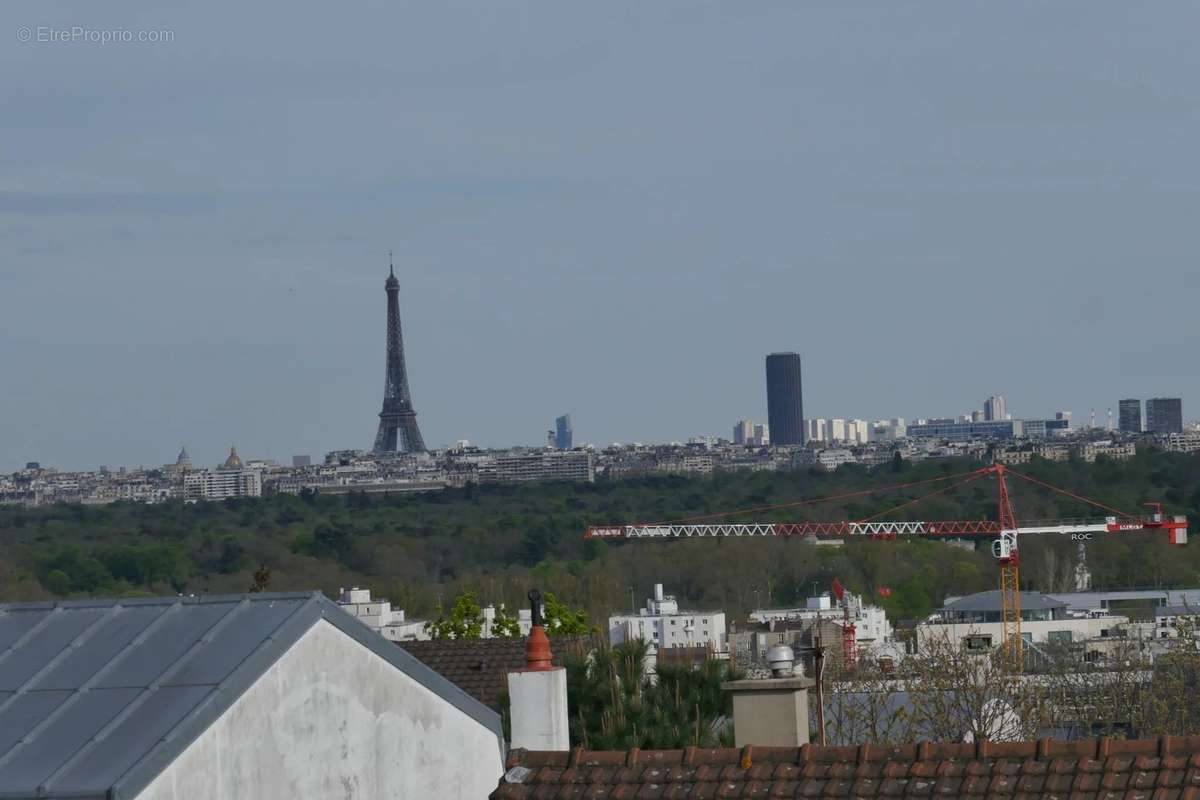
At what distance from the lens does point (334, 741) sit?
38.6 ft

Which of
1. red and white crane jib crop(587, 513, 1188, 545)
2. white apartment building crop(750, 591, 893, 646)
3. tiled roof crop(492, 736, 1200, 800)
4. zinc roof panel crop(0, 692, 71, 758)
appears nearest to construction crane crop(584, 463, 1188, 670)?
red and white crane jib crop(587, 513, 1188, 545)

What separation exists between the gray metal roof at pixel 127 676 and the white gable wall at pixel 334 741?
0.08 m

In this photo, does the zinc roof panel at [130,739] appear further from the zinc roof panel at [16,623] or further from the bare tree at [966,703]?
the bare tree at [966,703]

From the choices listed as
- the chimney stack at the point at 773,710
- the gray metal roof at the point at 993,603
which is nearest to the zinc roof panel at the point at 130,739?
the chimney stack at the point at 773,710

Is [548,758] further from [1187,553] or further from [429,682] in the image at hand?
[1187,553]

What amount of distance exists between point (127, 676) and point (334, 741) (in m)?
1.00

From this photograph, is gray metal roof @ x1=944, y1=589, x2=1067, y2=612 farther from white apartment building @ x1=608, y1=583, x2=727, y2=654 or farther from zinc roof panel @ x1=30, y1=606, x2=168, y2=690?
zinc roof panel @ x1=30, y1=606, x2=168, y2=690

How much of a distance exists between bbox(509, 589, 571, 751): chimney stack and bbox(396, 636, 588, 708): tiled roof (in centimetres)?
916

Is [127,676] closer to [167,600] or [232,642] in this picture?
[232,642]

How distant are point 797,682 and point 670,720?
737cm

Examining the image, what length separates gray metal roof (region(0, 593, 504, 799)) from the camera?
35.9 feet

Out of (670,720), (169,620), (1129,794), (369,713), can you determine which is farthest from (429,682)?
(670,720)

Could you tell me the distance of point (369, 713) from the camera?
39.3ft

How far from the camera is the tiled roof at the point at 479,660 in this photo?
22.1 metres
